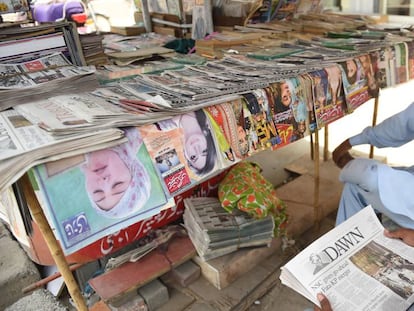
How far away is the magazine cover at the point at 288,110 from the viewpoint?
57.7 inches

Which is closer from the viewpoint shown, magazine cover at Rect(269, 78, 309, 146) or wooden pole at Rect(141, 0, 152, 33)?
magazine cover at Rect(269, 78, 309, 146)

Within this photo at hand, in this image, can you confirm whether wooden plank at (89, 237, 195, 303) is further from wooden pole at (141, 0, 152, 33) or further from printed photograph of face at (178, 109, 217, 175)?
wooden pole at (141, 0, 152, 33)

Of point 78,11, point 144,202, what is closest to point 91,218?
point 144,202

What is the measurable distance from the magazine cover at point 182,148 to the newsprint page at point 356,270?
0.41 metres

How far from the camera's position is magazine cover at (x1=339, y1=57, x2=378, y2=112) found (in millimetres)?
1786

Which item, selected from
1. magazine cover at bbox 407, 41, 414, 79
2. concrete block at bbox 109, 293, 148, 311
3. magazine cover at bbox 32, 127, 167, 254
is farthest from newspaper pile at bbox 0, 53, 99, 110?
magazine cover at bbox 407, 41, 414, 79

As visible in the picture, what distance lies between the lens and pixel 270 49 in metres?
2.14

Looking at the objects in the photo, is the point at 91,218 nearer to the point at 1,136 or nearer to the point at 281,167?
the point at 1,136

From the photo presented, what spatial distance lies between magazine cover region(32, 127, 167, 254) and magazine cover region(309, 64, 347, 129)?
919 mm

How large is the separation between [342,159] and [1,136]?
1397mm

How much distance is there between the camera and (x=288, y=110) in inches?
60.4

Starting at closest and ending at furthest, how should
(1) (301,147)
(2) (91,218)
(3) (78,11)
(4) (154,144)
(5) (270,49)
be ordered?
(2) (91,218) < (4) (154,144) < (5) (270,49) < (1) (301,147) < (3) (78,11)

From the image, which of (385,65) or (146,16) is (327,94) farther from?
(146,16)

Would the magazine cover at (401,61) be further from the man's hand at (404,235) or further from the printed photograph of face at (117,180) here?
the printed photograph of face at (117,180)
